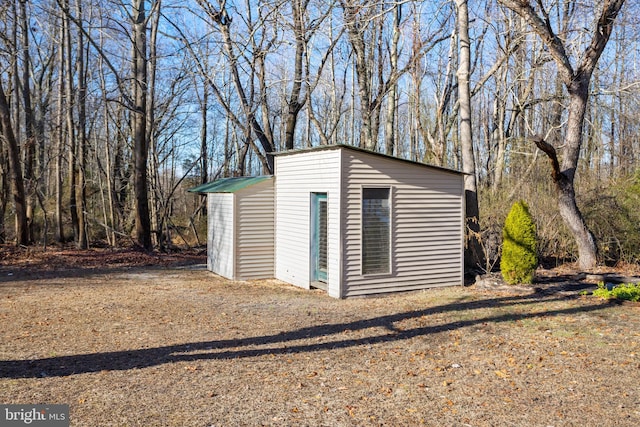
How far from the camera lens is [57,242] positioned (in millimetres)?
17250

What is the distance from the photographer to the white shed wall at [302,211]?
939cm

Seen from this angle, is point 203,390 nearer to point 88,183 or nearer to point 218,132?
point 88,183

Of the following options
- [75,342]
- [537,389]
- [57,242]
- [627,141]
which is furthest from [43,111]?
[627,141]

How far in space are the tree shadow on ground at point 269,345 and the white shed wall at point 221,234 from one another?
15.0 ft

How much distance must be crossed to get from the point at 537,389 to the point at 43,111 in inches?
770

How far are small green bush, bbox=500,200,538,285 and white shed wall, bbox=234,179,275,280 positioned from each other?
15.9ft

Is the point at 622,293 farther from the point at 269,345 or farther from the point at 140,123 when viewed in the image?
the point at 140,123

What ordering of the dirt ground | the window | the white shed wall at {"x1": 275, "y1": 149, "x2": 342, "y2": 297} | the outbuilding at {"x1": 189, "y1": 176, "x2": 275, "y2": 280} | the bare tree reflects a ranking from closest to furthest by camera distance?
1. the dirt ground
2. the white shed wall at {"x1": 275, "y1": 149, "x2": 342, "y2": 297}
3. the window
4. the bare tree
5. the outbuilding at {"x1": 189, "y1": 176, "x2": 275, "y2": 280}

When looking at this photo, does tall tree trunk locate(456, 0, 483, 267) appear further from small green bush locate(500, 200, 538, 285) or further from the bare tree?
the bare tree

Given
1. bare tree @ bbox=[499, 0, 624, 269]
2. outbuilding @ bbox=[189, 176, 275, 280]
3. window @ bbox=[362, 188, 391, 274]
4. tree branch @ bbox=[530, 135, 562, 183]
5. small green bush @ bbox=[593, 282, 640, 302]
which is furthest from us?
outbuilding @ bbox=[189, 176, 275, 280]

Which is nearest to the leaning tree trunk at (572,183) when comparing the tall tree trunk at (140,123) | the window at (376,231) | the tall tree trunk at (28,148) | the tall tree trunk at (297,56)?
the window at (376,231)

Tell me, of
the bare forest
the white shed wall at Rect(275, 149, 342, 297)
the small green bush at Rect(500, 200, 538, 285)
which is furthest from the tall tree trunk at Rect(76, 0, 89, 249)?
the small green bush at Rect(500, 200, 538, 285)

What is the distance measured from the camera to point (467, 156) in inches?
478

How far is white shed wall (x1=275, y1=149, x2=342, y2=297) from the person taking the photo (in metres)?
9.39
